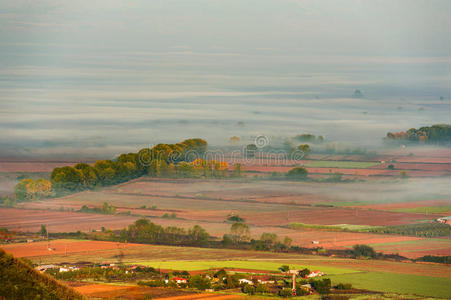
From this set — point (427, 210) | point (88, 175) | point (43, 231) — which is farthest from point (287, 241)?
point (88, 175)

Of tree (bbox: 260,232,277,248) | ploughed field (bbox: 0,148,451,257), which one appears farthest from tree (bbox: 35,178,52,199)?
tree (bbox: 260,232,277,248)

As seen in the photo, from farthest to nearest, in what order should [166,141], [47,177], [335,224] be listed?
1. [166,141]
2. [47,177]
3. [335,224]

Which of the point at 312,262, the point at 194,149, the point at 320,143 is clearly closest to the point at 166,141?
the point at 194,149

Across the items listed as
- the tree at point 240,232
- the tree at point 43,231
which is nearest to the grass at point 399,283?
the tree at point 240,232

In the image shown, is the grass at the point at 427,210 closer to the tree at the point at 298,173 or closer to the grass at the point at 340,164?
the tree at the point at 298,173

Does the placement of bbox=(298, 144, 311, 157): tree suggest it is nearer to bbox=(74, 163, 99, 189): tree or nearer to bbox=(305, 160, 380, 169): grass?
bbox=(305, 160, 380, 169): grass

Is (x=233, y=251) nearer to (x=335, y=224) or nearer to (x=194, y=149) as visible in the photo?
(x=335, y=224)
